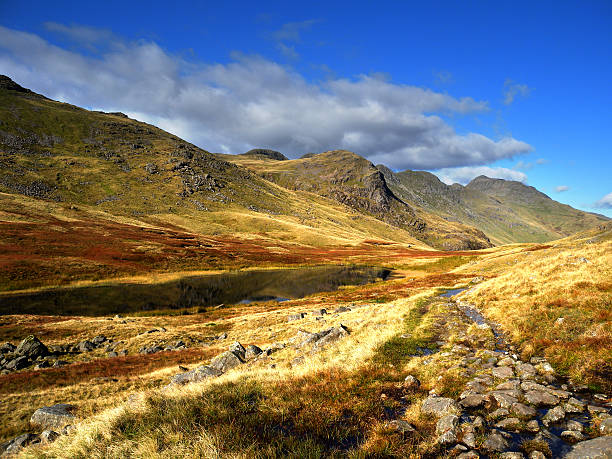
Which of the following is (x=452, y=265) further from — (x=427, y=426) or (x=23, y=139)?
(x=23, y=139)

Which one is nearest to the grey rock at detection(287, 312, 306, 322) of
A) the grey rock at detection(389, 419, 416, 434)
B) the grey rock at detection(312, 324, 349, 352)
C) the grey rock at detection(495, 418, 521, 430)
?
the grey rock at detection(312, 324, 349, 352)

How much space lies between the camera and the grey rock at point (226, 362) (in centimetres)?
1535

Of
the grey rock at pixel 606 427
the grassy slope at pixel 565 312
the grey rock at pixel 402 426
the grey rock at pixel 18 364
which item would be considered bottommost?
the grey rock at pixel 18 364

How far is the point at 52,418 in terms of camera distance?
1108cm

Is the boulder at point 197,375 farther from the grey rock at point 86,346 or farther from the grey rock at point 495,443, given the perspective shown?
the grey rock at point 86,346

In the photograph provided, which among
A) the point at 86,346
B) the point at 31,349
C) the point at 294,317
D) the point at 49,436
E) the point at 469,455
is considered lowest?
the point at 86,346

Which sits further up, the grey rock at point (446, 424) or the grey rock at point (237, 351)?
the grey rock at point (446, 424)

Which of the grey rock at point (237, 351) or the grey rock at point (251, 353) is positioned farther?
the grey rock at point (251, 353)

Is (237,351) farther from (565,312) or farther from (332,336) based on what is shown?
(565,312)

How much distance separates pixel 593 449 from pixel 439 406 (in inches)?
117

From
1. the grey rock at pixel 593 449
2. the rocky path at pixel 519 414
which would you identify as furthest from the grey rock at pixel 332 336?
the grey rock at pixel 593 449

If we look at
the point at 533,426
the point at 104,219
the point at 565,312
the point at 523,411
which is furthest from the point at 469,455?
the point at 104,219

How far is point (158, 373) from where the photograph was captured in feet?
56.8

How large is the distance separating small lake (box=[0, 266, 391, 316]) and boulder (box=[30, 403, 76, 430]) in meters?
32.2
